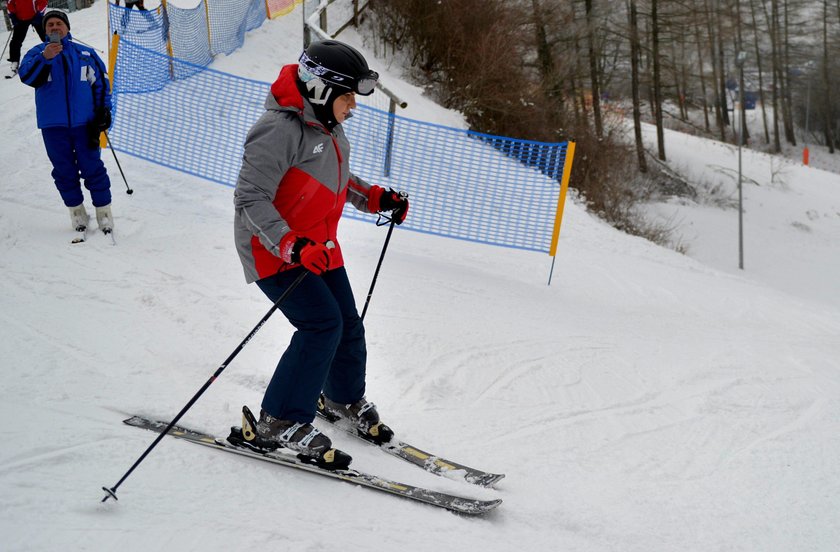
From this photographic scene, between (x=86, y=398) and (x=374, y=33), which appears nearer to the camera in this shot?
(x=86, y=398)

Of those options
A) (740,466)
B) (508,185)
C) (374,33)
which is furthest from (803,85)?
(740,466)

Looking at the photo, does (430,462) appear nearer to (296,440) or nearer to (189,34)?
(296,440)

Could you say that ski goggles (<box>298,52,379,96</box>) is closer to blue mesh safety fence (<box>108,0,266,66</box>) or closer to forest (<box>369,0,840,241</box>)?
blue mesh safety fence (<box>108,0,266,66</box>)

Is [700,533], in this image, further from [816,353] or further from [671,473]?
[816,353]

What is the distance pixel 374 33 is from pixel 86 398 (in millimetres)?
14892

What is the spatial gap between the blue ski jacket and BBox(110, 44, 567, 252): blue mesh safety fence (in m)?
1.81

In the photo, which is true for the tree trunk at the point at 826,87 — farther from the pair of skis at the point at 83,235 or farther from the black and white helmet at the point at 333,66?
the black and white helmet at the point at 333,66

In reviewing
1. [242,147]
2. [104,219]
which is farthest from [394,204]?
[242,147]

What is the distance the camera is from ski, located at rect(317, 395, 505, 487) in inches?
132

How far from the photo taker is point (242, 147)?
7.76 metres

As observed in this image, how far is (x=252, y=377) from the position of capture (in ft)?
13.6

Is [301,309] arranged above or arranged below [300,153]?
below

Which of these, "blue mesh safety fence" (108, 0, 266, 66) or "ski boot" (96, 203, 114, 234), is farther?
"blue mesh safety fence" (108, 0, 266, 66)

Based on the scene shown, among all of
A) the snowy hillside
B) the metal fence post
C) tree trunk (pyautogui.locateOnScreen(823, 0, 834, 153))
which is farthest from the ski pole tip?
tree trunk (pyautogui.locateOnScreen(823, 0, 834, 153))
